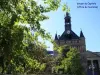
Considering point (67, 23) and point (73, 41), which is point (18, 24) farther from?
point (67, 23)

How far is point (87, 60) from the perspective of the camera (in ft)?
261

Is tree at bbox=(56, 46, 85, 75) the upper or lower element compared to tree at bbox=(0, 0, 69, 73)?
lower

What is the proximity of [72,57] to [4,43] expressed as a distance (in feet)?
124

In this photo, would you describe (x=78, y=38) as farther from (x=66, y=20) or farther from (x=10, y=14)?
(x=10, y=14)

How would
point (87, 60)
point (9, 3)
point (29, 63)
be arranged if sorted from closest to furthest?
point (9, 3)
point (29, 63)
point (87, 60)

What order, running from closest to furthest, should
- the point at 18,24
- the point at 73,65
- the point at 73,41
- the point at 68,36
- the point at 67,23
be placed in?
the point at 18,24 → the point at 73,65 → the point at 73,41 → the point at 68,36 → the point at 67,23

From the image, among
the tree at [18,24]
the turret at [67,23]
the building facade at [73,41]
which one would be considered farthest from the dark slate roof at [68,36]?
the tree at [18,24]

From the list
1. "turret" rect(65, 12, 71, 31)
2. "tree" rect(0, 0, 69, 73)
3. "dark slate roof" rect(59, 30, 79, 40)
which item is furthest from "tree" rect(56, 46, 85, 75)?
"turret" rect(65, 12, 71, 31)

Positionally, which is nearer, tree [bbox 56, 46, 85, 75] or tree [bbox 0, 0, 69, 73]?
tree [bbox 0, 0, 69, 73]

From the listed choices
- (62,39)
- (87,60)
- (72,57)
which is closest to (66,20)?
(62,39)

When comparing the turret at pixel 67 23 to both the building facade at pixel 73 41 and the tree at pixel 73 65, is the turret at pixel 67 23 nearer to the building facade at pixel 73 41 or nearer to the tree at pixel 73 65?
the building facade at pixel 73 41

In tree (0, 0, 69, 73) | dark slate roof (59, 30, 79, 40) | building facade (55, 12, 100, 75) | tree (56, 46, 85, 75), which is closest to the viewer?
tree (0, 0, 69, 73)

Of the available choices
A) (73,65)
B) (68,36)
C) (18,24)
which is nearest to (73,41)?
(68,36)

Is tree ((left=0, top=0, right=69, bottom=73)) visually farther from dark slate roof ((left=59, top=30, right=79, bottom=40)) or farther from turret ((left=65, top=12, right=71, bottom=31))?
turret ((left=65, top=12, right=71, bottom=31))
